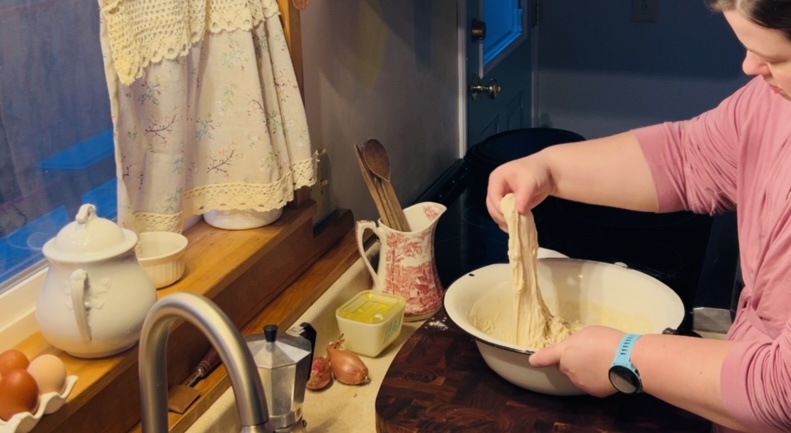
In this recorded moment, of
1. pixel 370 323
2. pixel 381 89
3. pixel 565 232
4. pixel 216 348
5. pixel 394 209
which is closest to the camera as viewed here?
pixel 216 348

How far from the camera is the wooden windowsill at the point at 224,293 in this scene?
102 centimetres

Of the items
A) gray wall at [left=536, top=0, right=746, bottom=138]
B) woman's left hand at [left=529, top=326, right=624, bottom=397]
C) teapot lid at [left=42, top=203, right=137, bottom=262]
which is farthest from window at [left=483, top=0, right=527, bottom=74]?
teapot lid at [left=42, top=203, right=137, bottom=262]

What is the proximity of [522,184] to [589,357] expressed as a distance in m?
0.29

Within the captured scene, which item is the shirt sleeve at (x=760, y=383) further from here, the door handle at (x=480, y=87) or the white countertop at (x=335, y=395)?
the door handle at (x=480, y=87)

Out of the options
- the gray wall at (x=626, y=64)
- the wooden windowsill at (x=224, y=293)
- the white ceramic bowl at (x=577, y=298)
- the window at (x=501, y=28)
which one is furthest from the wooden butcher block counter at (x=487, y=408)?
the gray wall at (x=626, y=64)

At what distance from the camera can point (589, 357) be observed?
3.34ft

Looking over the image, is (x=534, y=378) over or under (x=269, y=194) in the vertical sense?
under

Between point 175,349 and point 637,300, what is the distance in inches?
25.1

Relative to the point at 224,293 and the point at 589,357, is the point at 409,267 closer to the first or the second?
the point at 224,293

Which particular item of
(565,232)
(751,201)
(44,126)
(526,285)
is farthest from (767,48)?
(565,232)

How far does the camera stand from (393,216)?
57.6 inches

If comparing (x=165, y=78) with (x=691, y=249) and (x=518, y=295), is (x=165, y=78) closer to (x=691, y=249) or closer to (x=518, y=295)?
(x=518, y=295)

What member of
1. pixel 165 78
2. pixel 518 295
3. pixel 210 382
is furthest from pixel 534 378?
pixel 165 78

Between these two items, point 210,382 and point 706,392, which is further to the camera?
point 210,382
